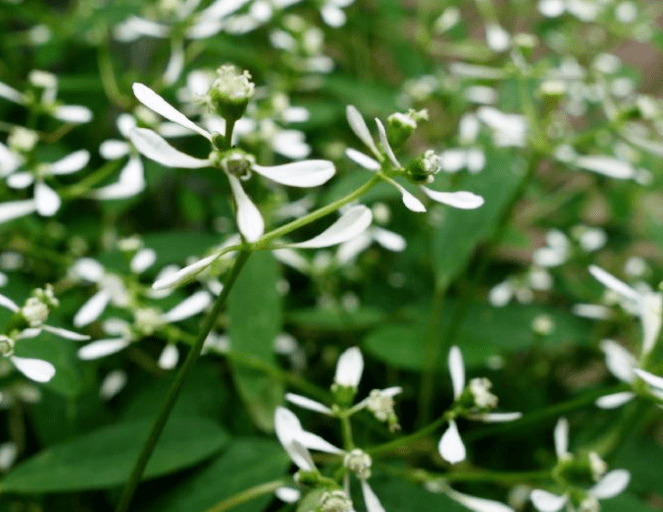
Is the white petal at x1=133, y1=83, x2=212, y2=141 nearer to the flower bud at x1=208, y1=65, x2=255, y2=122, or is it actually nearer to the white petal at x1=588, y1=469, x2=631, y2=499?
the flower bud at x1=208, y1=65, x2=255, y2=122

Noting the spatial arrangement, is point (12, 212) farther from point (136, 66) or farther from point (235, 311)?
point (136, 66)

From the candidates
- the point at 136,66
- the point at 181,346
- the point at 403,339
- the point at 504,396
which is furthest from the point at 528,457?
the point at 136,66

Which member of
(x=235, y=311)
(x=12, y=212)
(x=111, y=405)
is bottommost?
(x=111, y=405)

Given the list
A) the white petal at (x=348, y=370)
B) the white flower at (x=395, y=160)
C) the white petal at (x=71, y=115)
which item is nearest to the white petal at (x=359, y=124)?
the white flower at (x=395, y=160)

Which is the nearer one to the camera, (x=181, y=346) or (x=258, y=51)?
(x=181, y=346)

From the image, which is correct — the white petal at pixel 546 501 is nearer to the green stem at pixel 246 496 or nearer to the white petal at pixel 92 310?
the green stem at pixel 246 496

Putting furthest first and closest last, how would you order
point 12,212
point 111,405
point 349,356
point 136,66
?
point 136,66 < point 111,405 < point 12,212 < point 349,356

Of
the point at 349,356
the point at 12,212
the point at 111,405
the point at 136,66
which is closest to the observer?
the point at 349,356
